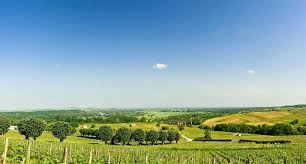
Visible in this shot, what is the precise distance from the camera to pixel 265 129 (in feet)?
418

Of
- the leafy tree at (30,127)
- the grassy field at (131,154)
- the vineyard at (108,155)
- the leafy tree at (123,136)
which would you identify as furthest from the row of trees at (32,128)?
the vineyard at (108,155)

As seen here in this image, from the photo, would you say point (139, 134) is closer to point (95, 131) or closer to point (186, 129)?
point (95, 131)

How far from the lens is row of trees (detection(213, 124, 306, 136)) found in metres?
123

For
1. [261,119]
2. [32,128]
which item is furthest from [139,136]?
[261,119]

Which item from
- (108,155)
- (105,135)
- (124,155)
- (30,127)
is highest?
(108,155)

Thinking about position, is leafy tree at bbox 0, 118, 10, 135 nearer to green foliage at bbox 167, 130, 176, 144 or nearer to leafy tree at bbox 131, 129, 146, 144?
leafy tree at bbox 131, 129, 146, 144

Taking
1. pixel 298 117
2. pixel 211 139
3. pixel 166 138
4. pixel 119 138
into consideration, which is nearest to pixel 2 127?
pixel 119 138

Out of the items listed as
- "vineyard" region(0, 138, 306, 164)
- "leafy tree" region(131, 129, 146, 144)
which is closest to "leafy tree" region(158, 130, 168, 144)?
"leafy tree" region(131, 129, 146, 144)

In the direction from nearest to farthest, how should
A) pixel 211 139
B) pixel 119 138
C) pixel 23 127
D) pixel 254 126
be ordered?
1. pixel 23 127
2. pixel 119 138
3. pixel 211 139
4. pixel 254 126

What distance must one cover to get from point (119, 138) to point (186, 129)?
5338 cm

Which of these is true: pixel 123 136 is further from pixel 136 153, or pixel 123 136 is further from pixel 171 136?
pixel 136 153

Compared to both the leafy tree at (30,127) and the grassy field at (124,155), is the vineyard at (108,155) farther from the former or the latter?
the leafy tree at (30,127)

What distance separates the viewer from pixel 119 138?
96.8 metres

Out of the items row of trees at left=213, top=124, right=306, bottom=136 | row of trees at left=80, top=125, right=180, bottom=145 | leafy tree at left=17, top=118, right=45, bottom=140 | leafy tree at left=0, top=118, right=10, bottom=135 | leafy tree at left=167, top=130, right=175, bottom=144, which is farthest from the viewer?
row of trees at left=213, top=124, right=306, bottom=136
